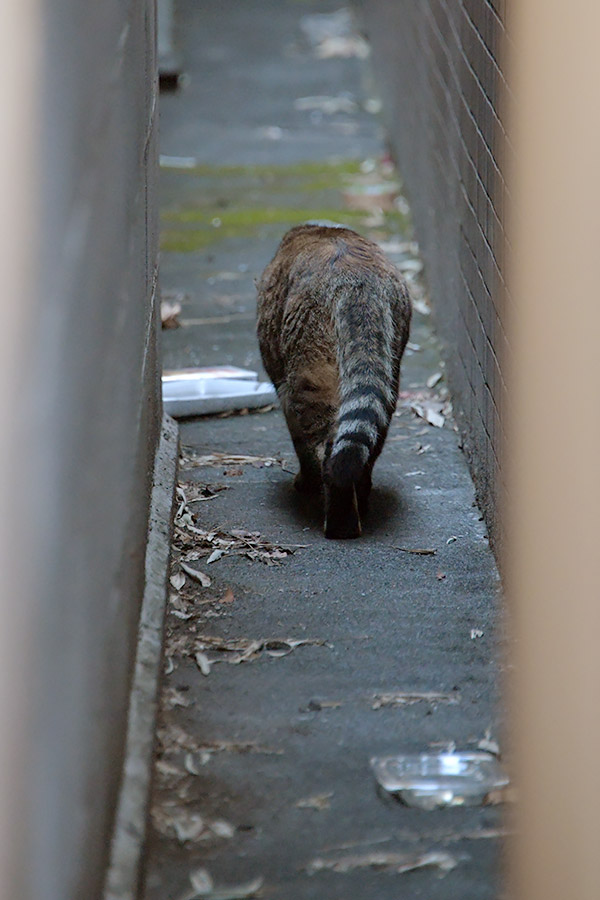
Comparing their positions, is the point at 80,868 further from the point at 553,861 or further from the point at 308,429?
the point at 308,429

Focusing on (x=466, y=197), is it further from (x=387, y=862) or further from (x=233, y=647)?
(x=387, y=862)

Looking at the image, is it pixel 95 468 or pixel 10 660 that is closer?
pixel 10 660

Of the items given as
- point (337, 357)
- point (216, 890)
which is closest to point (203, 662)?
point (216, 890)

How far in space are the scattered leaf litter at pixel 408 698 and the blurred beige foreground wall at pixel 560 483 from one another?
39cm

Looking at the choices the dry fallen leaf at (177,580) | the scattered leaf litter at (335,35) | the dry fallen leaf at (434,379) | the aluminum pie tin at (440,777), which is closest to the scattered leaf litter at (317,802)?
the aluminum pie tin at (440,777)

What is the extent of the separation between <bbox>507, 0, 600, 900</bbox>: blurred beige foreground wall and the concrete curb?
93 centimetres

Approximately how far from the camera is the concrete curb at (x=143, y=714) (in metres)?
2.94

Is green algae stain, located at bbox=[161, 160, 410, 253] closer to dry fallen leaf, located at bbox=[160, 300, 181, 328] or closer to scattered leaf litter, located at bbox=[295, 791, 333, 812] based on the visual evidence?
dry fallen leaf, located at bbox=[160, 300, 181, 328]

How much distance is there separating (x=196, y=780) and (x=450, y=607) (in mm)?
1425

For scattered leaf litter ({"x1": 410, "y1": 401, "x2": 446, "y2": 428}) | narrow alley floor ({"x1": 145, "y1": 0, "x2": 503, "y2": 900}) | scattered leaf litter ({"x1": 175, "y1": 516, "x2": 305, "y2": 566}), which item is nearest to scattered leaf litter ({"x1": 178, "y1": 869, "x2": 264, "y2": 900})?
narrow alley floor ({"x1": 145, "y1": 0, "x2": 503, "y2": 900})

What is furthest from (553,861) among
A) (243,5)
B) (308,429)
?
(243,5)

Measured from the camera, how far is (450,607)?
455 centimetres

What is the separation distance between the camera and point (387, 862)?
10.2 ft

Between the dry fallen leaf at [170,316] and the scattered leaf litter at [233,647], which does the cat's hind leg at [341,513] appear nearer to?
the scattered leaf litter at [233,647]
